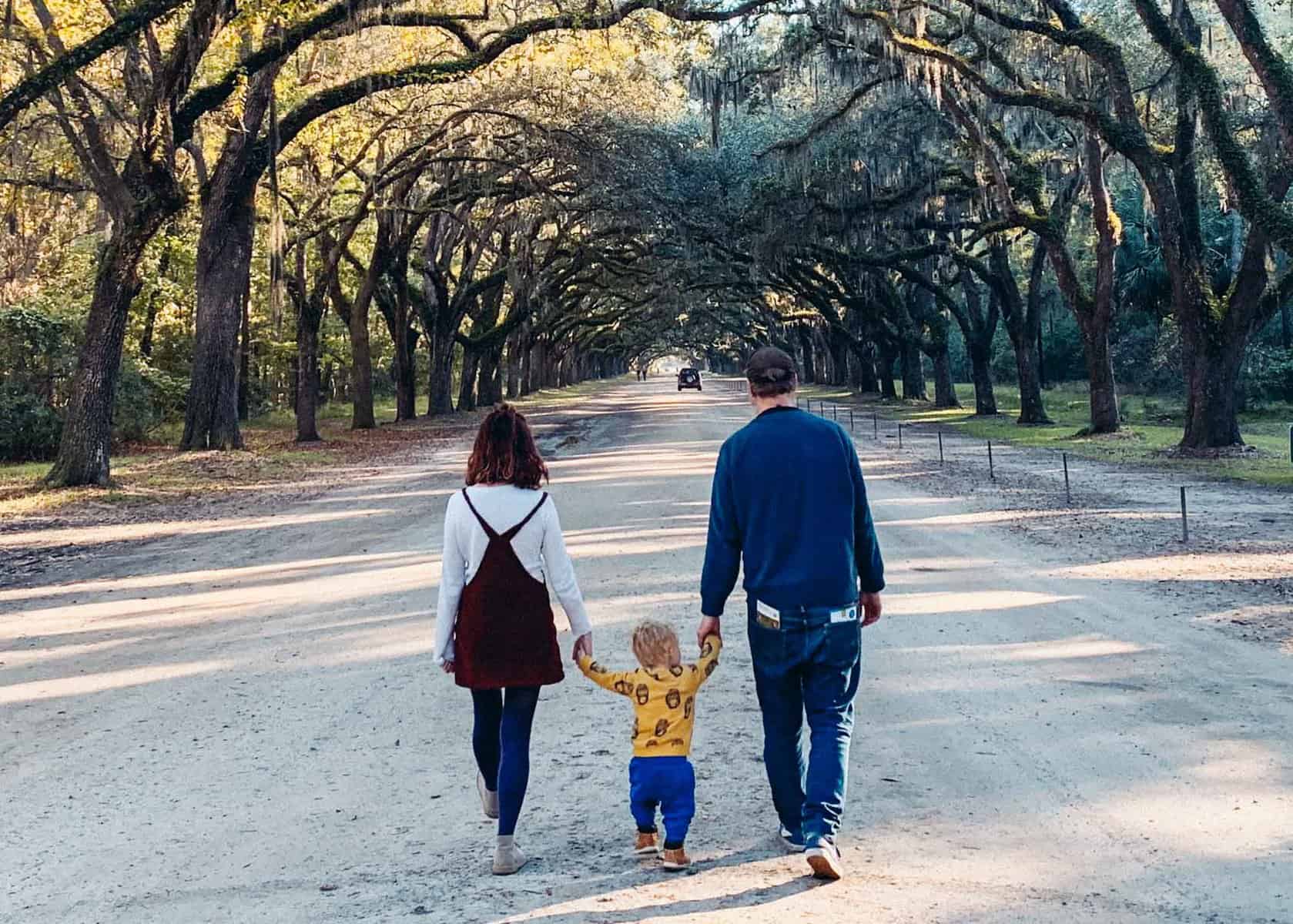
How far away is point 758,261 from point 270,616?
29415 mm

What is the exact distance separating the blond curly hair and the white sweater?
0.83ft

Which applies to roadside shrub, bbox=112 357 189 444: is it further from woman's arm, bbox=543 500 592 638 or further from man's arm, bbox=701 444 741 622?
man's arm, bbox=701 444 741 622

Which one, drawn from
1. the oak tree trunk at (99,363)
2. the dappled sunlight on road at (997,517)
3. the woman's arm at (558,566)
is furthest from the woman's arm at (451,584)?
the oak tree trunk at (99,363)

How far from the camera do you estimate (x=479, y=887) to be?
4949mm

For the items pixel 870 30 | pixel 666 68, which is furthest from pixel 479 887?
pixel 666 68

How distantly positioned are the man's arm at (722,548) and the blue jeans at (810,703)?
0.14 metres

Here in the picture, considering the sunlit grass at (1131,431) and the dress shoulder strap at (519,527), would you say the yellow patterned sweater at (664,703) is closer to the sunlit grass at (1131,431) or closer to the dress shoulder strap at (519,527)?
the dress shoulder strap at (519,527)

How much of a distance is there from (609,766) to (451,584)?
5.20 feet

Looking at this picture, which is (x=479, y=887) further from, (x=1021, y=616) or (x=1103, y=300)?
(x=1103, y=300)

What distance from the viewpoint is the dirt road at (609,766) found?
486cm

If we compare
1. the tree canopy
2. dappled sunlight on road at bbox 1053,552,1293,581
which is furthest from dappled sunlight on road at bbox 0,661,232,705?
the tree canopy

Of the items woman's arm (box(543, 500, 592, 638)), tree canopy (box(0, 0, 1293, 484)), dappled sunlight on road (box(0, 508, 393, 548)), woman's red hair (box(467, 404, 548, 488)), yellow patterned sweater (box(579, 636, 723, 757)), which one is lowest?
dappled sunlight on road (box(0, 508, 393, 548))

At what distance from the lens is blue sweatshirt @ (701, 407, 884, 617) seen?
16.8 ft

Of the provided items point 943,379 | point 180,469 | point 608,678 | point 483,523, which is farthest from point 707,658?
Answer: point 943,379
